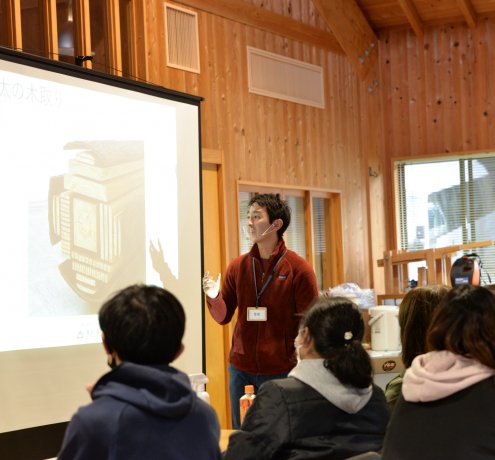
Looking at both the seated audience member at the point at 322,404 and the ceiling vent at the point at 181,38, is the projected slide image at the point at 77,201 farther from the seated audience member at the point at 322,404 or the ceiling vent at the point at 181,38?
the seated audience member at the point at 322,404

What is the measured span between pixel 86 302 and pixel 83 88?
1.15 m

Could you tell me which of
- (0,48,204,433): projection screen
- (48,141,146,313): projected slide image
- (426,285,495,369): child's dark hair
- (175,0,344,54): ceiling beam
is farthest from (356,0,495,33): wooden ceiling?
(426,285,495,369): child's dark hair

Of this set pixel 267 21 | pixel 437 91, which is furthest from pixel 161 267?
pixel 437 91

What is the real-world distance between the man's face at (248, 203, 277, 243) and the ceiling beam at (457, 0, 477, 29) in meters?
4.12

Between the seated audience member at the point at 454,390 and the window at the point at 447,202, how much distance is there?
5522 millimetres

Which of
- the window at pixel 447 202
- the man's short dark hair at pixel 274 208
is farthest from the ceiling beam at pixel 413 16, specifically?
the man's short dark hair at pixel 274 208

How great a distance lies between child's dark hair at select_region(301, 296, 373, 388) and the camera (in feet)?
6.91

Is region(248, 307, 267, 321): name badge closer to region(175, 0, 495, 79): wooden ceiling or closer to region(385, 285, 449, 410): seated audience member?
Result: region(385, 285, 449, 410): seated audience member

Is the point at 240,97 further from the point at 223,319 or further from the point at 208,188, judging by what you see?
the point at 223,319

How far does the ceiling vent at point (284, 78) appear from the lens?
20.4 feet

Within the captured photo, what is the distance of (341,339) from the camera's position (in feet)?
7.09

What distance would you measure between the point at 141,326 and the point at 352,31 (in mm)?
6276

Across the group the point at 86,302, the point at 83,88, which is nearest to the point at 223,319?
the point at 86,302

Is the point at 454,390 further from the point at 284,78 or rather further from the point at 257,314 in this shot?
the point at 284,78
